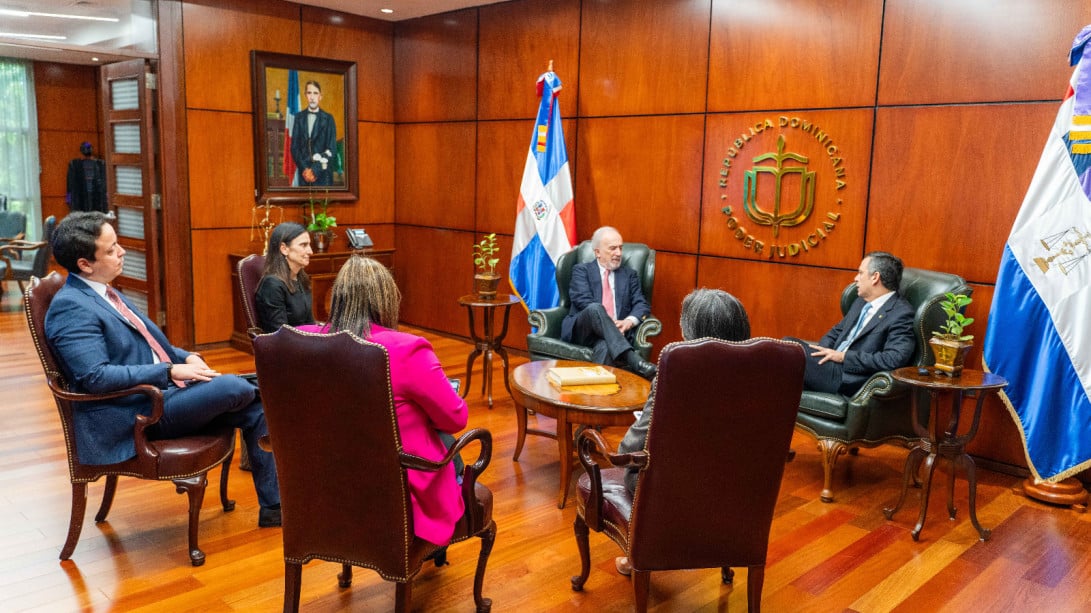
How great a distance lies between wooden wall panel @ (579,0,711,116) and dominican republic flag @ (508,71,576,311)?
0.30 metres

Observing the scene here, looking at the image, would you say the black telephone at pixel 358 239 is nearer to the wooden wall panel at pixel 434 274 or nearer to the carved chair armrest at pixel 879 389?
the wooden wall panel at pixel 434 274

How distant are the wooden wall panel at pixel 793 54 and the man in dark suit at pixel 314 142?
3621 millimetres

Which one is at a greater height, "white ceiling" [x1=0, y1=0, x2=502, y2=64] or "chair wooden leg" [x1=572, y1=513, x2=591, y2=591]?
"white ceiling" [x1=0, y1=0, x2=502, y2=64]

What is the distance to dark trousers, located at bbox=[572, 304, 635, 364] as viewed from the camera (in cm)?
492

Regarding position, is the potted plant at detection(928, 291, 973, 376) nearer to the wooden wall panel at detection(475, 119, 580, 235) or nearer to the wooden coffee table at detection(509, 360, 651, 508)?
the wooden coffee table at detection(509, 360, 651, 508)

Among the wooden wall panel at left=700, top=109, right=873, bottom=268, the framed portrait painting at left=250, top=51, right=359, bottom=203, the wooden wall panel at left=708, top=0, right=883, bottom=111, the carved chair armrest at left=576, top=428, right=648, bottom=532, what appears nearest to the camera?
the carved chair armrest at left=576, top=428, right=648, bottom=532

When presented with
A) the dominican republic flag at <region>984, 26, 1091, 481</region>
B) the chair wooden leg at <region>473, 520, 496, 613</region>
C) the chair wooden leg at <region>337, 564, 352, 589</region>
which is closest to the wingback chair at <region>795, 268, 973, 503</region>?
the dominican republic flag at <region>984, 26, 1091, 481</region>

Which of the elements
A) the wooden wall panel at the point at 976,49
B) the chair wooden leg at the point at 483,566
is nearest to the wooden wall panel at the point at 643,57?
the wooden wall panel at the point at 976,49

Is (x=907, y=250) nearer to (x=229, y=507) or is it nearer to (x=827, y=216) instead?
A: (x=827, y=216)

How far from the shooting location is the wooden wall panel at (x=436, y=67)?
7.23 metres

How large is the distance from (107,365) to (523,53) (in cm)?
456

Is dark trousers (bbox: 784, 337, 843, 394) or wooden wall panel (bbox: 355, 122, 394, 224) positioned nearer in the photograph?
dark trousers (bbox: 784, 337, 843, 394)

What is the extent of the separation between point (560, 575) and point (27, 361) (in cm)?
521

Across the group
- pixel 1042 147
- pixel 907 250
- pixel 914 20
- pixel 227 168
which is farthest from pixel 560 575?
pixel 227 168
